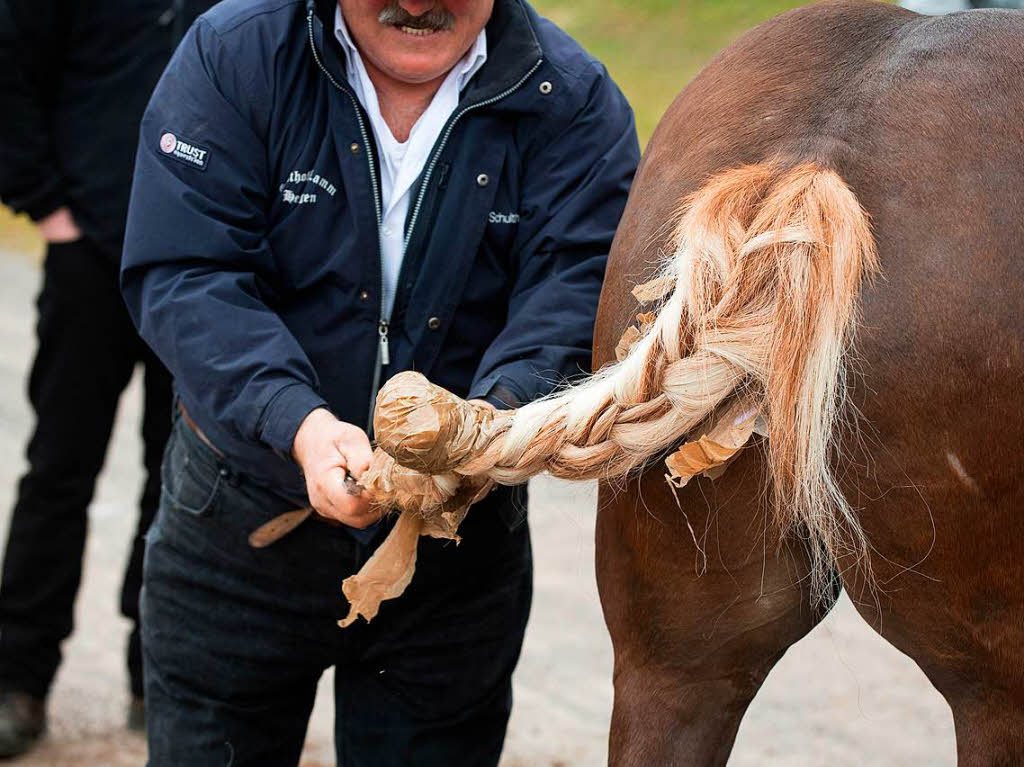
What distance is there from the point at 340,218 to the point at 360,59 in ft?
0.83

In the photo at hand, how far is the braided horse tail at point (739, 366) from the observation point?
4.58 ft

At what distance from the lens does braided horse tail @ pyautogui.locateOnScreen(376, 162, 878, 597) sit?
4.58 ft

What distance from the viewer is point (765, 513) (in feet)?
4.99

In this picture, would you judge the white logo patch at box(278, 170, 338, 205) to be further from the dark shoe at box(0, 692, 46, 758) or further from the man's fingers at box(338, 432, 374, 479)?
the dark shoe at box(0, 692, 46, 758)

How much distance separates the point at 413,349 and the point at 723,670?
0.76m

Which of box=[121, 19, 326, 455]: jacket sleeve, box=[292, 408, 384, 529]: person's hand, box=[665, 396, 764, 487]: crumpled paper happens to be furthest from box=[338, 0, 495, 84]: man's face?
box=[665, 396, 764, 487]: crumpled paper

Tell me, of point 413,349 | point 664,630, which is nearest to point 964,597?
point 664,630

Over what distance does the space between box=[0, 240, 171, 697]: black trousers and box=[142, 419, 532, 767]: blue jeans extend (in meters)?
1.08

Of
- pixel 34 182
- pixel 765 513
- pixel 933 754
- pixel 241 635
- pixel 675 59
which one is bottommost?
pixel 675 59

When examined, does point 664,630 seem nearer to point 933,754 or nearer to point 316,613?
point 316,613

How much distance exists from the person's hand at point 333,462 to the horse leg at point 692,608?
0.32 meters

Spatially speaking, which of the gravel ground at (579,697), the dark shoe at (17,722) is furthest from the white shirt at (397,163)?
the dark shoe at (17,722)

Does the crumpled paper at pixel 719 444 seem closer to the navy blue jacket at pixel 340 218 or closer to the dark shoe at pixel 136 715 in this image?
the navy blue jacket at pixel 340 218

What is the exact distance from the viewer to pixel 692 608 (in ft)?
5.31
